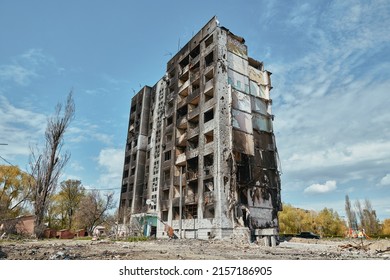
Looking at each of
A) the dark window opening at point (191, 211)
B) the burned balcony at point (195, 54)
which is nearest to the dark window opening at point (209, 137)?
the dark window opening at point (191, 211)

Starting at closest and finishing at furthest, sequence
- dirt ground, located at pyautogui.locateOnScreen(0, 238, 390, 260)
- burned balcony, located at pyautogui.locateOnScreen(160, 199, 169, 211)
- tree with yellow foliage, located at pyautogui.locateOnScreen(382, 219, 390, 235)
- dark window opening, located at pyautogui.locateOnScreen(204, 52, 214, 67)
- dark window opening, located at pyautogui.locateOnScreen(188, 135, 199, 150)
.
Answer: dirt ground, located at pyautogui.locateOnScreen(0, 238, 390, 260), dark window opening, located at pyautogui.locateOnScreen(188, 135, 199, 150), dark window opening, located at pyautogui.locateOnScreen(204, 52, 214, 67), burned balcony, located at pyautogui.locateOnScreen(160, 199, 169, 211), tree with yellow foliage, located at pyautogui.locateOnScreen(382, 219, 390, 235)

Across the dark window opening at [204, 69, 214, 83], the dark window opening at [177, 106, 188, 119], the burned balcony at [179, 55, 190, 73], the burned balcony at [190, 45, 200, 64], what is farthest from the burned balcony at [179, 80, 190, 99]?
the dark window opening at [204, 69, 214, 83]

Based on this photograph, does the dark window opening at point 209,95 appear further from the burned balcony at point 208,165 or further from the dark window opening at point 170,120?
the dark window opening at point 170,120

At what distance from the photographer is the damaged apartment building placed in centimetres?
2856

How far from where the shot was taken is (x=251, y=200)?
30.0 meters

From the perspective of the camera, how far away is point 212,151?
1201 inches

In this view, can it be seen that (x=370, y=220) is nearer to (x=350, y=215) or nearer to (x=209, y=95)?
(x=350, y=215)

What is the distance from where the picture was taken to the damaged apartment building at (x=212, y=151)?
28.6 metres

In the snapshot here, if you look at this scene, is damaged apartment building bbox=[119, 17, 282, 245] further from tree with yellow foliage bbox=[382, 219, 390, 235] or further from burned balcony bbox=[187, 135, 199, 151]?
tree with yellow foliage bbox=[382, 219, 390, 235]

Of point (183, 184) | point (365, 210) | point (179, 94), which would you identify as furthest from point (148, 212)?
point (365, 210)

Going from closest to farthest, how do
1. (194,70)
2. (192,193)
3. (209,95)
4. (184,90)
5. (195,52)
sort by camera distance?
1. (192,193)
2. (209,95)
3. (194,70)
4. (184,90)
5. (195,52)

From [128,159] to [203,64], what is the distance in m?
26.2

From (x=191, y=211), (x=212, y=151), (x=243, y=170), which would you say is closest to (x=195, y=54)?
(x=212, y=151)
